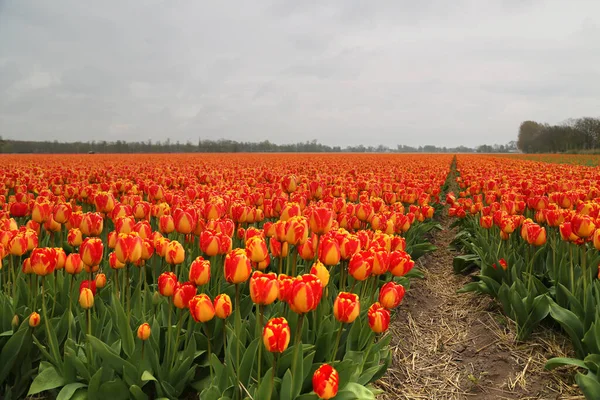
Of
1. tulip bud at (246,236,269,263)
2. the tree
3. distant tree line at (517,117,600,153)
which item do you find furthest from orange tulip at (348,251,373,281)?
the tree

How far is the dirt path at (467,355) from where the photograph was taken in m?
3.02

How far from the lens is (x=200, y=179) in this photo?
29.9 feet

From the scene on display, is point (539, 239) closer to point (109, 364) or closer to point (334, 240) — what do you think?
point (334, 240)

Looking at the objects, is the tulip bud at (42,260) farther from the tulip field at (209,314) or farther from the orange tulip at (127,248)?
the orange tulip at (127,248)

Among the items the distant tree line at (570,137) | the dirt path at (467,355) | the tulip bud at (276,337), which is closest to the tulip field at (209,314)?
the tulip bud at (276,337)

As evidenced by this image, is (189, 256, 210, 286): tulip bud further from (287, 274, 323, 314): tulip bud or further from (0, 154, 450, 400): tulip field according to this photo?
(287, 274, 323, 314): tulip bud

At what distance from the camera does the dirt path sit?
9.90 ft

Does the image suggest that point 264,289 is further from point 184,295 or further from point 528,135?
point 528,135

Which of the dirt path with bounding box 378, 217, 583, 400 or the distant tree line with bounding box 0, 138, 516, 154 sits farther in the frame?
the distant tree line with bounding box 0, 138, 516, 154

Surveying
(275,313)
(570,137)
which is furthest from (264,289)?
(570,137)

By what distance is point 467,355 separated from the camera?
11.7 feet

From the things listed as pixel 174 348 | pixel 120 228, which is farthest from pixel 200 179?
pixel 174 348

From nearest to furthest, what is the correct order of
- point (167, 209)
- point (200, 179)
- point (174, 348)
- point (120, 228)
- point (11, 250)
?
point (174, 348) → point (11, 250) → point (120, 228) → point (167, 209) → point (200, 179)

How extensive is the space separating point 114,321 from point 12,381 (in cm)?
73
